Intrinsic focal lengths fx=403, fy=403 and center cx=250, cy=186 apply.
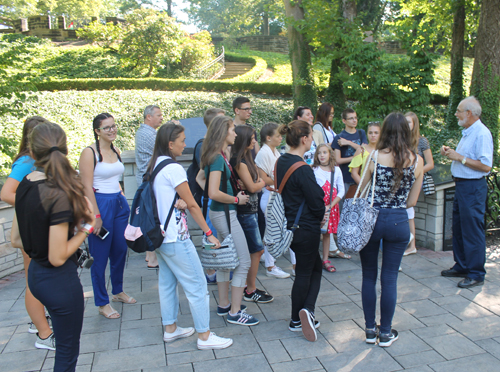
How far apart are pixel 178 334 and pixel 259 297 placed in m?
1.04

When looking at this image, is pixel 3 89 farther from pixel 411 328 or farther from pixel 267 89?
pixel 267 89

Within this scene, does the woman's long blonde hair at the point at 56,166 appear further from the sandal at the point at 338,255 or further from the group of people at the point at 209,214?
the sandal at the point at 338,255

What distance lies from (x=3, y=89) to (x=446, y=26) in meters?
16.5

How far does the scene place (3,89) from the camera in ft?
19.2

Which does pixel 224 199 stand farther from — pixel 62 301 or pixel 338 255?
pixel 338 255

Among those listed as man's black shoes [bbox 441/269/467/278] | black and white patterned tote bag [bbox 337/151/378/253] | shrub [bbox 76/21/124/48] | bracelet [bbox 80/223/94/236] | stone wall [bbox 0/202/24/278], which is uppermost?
shrub [bbox 76/21/124/48]

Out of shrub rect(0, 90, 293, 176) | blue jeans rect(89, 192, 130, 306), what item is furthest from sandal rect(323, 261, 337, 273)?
shrub rect(0, 90, 293, 176)

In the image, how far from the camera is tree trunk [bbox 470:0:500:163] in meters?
8.62

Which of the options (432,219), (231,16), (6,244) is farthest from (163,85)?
(231,16)

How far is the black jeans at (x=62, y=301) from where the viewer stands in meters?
2.28

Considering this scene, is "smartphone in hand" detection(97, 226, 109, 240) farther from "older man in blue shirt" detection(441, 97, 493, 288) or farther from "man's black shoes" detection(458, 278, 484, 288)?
"man's black shoes" detection(458, 278, 484, 288)

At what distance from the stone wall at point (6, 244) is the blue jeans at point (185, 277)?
9.13 ft

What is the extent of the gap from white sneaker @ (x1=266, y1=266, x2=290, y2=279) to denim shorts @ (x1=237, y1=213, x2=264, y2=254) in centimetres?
107

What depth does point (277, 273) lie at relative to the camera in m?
4.94
